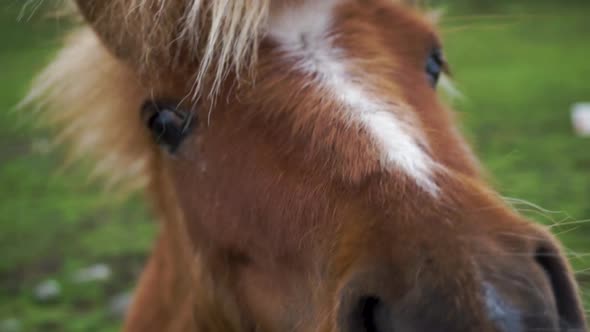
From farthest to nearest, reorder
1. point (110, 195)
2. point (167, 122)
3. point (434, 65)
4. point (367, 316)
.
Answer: point (110, 195)
point (434, 65)
point (167, 122)
point (367, 316)

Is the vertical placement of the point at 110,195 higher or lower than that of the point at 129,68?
lower

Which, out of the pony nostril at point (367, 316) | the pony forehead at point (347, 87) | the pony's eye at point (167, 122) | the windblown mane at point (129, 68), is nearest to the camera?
the pony nostril at point (367, 316)

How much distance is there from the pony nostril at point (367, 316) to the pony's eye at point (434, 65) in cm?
80

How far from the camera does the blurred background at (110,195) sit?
155 inches

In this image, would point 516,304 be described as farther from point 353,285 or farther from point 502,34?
point 502,34

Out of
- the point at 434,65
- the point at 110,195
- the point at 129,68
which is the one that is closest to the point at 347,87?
the point at 434,65

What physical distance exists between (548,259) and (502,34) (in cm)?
1054

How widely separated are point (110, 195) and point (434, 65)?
1433 mm

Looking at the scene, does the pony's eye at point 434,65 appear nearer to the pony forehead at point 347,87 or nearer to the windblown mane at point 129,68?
the pony forehead at point 347,87

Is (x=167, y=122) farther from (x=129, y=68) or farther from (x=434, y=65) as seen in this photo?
(x=434, y=65)

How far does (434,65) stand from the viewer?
2041 mm

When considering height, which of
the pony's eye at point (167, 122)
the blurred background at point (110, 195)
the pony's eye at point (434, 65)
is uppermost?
the pony's eye at point (167, 122)

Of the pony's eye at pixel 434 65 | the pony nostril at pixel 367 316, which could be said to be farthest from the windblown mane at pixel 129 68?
the pony nostril at pixel 367 316

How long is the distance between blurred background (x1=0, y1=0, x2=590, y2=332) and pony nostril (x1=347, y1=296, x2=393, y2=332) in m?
0.99
